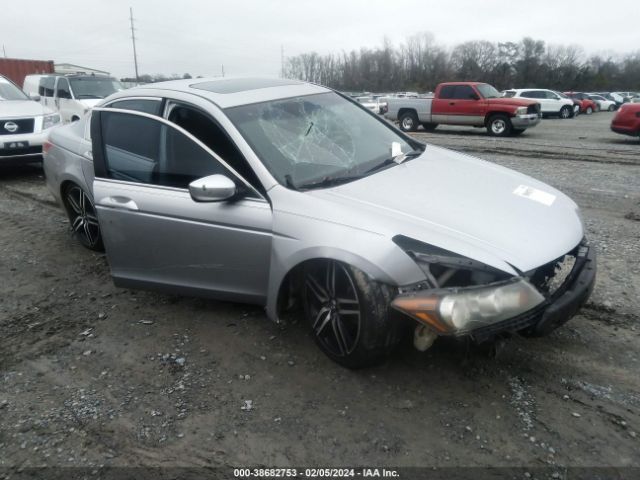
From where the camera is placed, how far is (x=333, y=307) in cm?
287

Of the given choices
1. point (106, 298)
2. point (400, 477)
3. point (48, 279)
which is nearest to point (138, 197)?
point (106, 298)

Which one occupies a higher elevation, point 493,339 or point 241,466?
point 493,339

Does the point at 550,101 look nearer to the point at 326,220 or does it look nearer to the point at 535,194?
the point at 535,194

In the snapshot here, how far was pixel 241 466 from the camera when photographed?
92.4 inches

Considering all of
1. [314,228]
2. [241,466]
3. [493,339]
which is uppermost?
[314,228]

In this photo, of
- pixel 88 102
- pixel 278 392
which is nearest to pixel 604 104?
pixel 88 102

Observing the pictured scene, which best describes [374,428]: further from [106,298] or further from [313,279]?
[106,298]

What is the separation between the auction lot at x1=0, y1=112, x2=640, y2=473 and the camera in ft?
7.88

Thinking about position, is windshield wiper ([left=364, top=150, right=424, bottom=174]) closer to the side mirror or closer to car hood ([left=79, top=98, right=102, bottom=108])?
the side mirror

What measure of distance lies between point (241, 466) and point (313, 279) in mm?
1059

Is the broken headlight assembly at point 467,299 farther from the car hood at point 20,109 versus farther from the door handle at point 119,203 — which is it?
the car hood at point 20,109

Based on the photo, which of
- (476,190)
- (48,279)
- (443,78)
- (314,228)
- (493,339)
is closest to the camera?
(493,339)

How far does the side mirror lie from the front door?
11 centimetres

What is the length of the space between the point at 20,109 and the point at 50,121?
48cm
